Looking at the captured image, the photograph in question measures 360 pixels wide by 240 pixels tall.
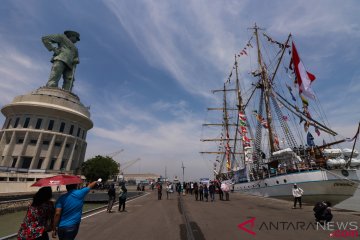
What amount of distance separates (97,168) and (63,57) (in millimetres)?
35583

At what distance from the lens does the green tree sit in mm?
63594

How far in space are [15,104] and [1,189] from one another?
31.8m

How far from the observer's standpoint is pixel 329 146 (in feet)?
68.5

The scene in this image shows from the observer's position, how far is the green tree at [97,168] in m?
63.6

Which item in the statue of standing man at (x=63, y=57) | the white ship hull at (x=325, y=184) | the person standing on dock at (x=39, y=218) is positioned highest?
the statue of standing man at (x=63, y=57)

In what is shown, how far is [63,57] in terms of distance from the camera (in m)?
71.5

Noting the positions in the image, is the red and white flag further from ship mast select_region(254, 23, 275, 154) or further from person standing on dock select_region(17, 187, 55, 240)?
person standing on dock select_region(17, 187, 55, 240)

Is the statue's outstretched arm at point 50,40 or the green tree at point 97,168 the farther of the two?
the statue's outstretched arm at point 50,40

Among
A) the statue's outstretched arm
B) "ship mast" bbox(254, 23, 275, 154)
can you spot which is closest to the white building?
the statue's outstretched arm

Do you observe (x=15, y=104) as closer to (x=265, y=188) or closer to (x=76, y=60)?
(x=76, y=60)

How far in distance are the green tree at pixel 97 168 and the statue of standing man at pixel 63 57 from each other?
2509 cm

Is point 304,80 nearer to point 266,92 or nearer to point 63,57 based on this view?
point 266,92

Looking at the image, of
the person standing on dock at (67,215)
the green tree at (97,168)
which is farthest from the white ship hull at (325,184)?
the green tree at (97,168)

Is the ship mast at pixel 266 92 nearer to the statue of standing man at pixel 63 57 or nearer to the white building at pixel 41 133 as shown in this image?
the white building at pixel 41 133
